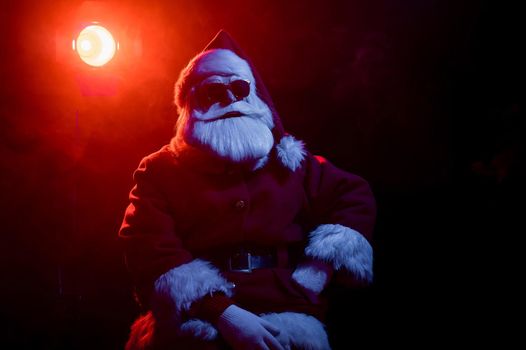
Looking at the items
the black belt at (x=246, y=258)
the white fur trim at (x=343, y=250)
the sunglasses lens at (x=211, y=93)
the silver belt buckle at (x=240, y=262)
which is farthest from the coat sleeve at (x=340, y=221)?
the sunglasses lens at (x=211, y=93)

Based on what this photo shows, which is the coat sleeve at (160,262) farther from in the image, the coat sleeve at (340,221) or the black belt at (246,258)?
the coat sleeve at (340,221)

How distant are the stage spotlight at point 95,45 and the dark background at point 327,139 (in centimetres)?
8

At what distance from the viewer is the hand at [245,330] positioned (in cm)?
144

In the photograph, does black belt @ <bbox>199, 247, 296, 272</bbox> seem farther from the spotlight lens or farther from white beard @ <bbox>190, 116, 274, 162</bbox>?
the spotlight lens

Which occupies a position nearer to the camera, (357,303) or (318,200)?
(318,200)

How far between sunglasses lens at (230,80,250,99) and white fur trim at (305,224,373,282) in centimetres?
64

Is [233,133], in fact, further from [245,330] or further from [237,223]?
[245,330]

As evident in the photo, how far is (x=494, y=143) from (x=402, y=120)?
47cm

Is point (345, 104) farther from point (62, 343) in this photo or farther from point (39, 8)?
point (62, 343)

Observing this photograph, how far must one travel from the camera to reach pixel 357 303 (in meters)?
2.38

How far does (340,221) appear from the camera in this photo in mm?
1759

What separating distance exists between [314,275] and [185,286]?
0.50m

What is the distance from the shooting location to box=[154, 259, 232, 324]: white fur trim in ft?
4.93

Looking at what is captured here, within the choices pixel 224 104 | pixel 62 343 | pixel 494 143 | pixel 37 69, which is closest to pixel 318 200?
pixel 224 104
